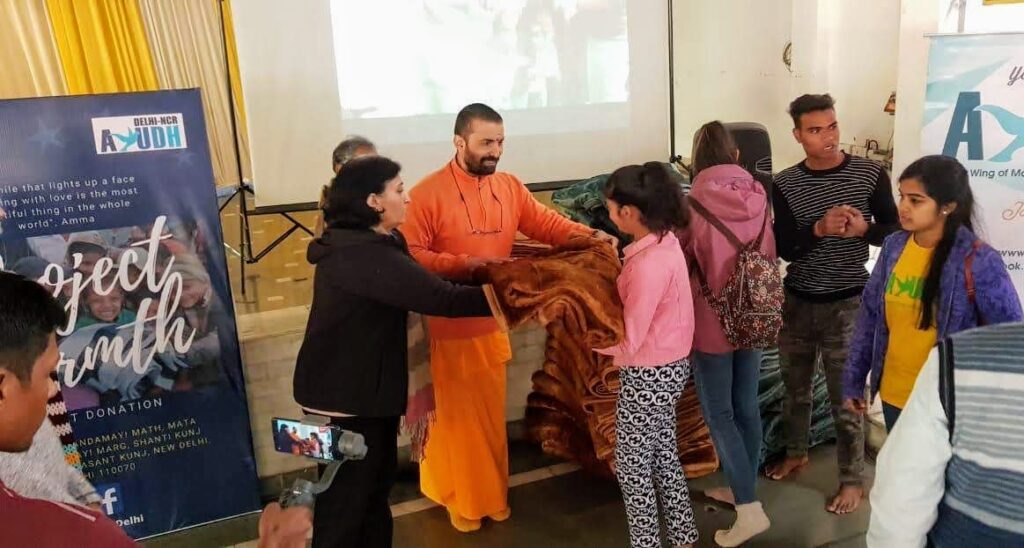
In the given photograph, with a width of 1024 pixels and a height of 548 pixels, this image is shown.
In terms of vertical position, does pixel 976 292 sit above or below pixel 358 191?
below

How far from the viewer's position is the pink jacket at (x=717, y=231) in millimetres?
2494

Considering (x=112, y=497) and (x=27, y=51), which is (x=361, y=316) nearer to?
(x=112, y=497)

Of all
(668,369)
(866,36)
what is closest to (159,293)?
(668,369)

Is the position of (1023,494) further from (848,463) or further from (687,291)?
(848,463)

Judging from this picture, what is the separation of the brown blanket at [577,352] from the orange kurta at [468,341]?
256 millimetres

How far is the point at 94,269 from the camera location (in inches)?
103

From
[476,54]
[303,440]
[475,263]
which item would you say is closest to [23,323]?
[303,440]

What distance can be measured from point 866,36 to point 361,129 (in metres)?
3.10

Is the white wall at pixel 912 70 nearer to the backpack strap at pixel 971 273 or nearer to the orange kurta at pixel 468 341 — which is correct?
the backpack strap at pixel 971 273

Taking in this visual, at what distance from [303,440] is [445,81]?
3.02 metres

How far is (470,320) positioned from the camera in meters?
2.79

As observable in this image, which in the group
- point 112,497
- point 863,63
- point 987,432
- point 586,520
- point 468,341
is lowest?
point 586,520

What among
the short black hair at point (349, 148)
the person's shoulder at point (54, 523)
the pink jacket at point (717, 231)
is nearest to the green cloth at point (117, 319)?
the short black hair at point (349, 148)

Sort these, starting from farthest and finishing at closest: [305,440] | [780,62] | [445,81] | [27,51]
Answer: [27,51] → [780,62] → [445,81] → [305,440]
